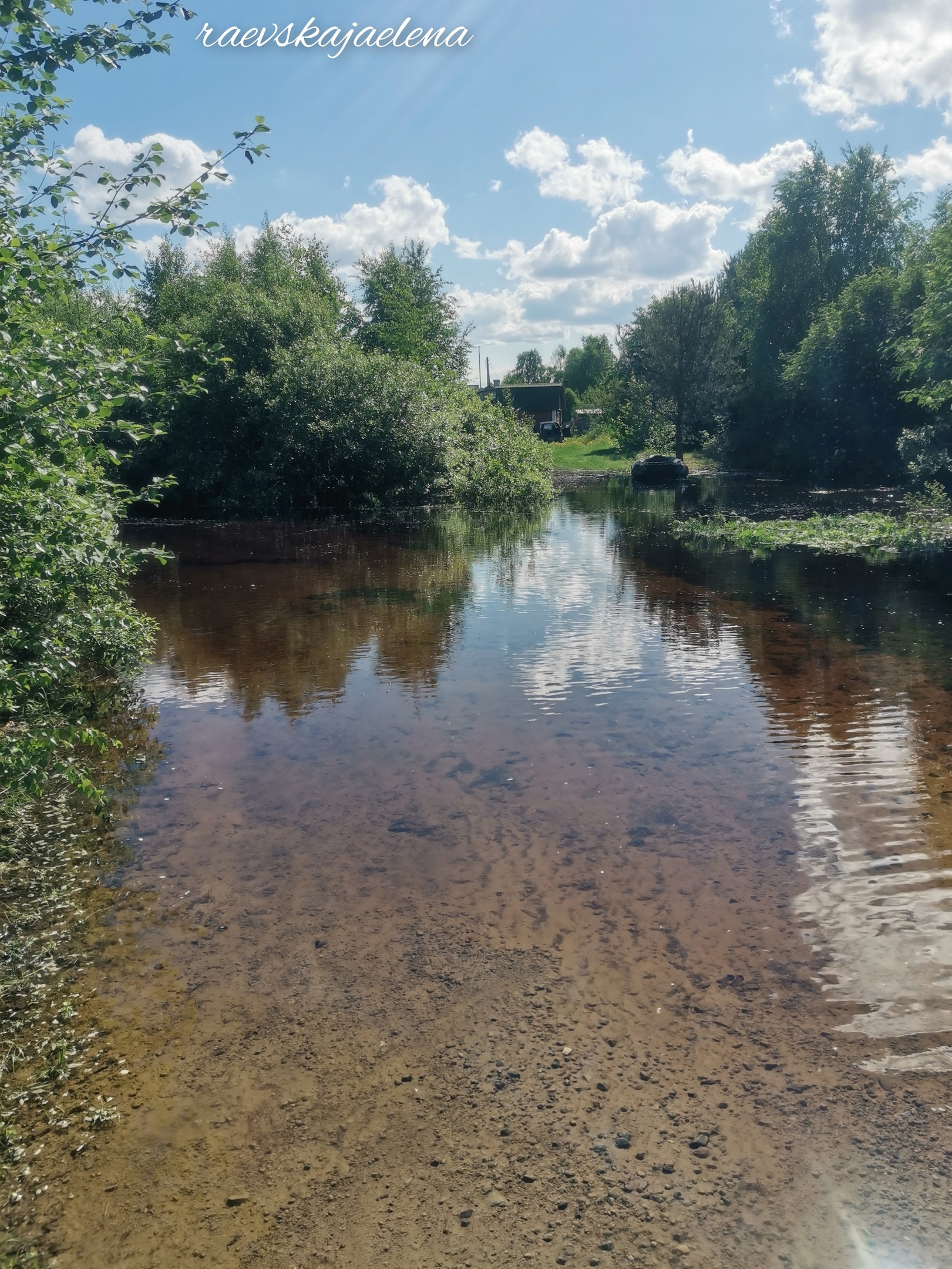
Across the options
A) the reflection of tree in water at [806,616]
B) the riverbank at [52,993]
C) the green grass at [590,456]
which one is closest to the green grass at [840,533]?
the reflection of tree in water at [806,616]

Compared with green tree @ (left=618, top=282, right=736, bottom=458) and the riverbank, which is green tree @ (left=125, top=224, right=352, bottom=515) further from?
the riverbank

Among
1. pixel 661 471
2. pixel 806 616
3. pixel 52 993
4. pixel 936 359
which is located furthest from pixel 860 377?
pixel 52 993

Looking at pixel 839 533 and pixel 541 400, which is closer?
pixel 839 533

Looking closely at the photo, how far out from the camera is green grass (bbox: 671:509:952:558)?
21062 mm

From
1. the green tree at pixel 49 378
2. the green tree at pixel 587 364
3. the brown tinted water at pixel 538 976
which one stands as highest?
the green tree at pixel 587 364

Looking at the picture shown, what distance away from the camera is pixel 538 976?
480cm

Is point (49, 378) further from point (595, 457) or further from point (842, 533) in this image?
point (595, 457)

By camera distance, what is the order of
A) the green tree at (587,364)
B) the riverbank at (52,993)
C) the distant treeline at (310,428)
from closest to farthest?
the riverbank at (52,993) → the distant treeline at (310,428) → the green tree at (587,364)

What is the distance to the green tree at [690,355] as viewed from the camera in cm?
5428

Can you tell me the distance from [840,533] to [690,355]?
119 ft

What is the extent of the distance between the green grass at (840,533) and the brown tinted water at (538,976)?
37.1 ft

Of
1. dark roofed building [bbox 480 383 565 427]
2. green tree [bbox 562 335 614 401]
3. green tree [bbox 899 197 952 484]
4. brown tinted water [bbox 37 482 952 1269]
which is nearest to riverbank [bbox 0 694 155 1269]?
brown tinted water [bbox 37 482 952 1269]

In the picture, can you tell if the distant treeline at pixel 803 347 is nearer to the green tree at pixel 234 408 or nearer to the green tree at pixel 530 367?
the green tree at pixel 234 408

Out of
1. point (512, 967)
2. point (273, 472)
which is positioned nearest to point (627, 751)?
point (512, 967)
